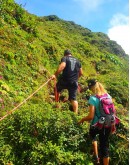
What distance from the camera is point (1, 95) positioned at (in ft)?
38.0

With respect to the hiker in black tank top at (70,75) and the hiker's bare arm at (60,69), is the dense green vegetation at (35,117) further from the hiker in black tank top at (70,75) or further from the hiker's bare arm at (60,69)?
the hiker's bare arm at (60,69)

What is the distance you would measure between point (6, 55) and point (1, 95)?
4125 millimetres

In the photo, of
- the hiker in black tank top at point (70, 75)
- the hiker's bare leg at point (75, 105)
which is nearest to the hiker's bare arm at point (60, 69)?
the hiker in black tank top at point (70, 75)

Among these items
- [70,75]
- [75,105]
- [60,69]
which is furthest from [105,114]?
[70,75]

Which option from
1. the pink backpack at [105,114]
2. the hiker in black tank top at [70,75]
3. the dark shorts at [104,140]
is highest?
the hiker in black tank top at [70,75]

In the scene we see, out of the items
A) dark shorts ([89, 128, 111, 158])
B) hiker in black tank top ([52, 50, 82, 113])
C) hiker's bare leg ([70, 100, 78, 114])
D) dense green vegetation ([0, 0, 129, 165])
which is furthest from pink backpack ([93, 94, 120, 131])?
hiker in black tank top ([52, 50, 82, 113])

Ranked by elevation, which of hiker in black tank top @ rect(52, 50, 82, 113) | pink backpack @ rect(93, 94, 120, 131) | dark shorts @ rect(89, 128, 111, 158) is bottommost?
dark shorts @ rect(89, 128, 111, 158)

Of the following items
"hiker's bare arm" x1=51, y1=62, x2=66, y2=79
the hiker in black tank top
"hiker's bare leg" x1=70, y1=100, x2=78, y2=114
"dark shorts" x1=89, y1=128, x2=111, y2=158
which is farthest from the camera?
the hiker in black tank top

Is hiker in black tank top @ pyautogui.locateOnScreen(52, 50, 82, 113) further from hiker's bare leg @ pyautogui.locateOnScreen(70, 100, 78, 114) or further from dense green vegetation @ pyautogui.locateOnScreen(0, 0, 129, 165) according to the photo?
dense green vegetation @ pyautogui.locateOnScreen(0, 0, 129, 165)

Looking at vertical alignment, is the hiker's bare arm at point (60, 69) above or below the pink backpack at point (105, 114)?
above

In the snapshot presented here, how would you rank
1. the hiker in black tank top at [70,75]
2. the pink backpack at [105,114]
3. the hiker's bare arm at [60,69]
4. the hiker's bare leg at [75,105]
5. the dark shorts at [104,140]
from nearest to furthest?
the pink backpack at [105,114] < the dark shorts at [104,140] < the hiker's bare arm at [60,69] < the hiker's bare leg at [75,105] < the hiker in black tank top at [70,75]

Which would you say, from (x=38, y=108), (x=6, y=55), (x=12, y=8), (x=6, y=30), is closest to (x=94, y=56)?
(x=12, y=8)

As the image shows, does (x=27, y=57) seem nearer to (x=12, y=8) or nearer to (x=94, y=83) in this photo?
(x=12, y=8)

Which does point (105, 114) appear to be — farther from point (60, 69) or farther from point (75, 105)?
point (60, 69)
